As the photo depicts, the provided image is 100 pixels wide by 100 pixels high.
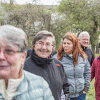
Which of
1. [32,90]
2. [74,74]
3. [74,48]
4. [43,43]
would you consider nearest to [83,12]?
[74,48]

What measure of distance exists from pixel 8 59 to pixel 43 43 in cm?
102

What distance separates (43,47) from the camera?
2.04 m

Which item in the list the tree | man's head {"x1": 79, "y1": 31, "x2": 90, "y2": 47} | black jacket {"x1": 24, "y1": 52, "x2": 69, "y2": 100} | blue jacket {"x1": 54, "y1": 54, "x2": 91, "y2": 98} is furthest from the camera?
the tree

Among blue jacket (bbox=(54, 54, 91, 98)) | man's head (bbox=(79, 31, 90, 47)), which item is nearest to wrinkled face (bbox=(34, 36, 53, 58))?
blue jacket (bbox=(54, 54, 91, 98))

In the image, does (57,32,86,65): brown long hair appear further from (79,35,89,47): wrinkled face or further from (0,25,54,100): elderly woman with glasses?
(0,25,54,100): elderly woman with glasses

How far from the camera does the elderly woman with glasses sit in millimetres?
1062

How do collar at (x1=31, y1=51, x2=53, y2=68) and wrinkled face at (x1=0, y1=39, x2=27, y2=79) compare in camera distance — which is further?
collar at (x1=31, y1=51, x2=53, y2=68)

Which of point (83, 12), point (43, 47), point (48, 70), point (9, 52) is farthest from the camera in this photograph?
point (83, 12)

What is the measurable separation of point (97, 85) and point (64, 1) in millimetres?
16042

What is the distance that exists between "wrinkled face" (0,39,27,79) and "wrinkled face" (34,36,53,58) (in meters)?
0.90

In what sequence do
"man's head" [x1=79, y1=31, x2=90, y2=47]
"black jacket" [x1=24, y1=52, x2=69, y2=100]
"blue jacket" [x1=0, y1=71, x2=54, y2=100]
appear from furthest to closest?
"man's head" [x1=79, y1=31, x2=90, y2=47] → "black jacket" [x1=24, y1=52, x2=69, y2=100] → "blue jacket" [x1=0, y1=71, x2=54, y2=100]

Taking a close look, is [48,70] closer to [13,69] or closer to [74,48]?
[13,69]

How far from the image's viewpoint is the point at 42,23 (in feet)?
34.4

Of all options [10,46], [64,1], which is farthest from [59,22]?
[10,46]
